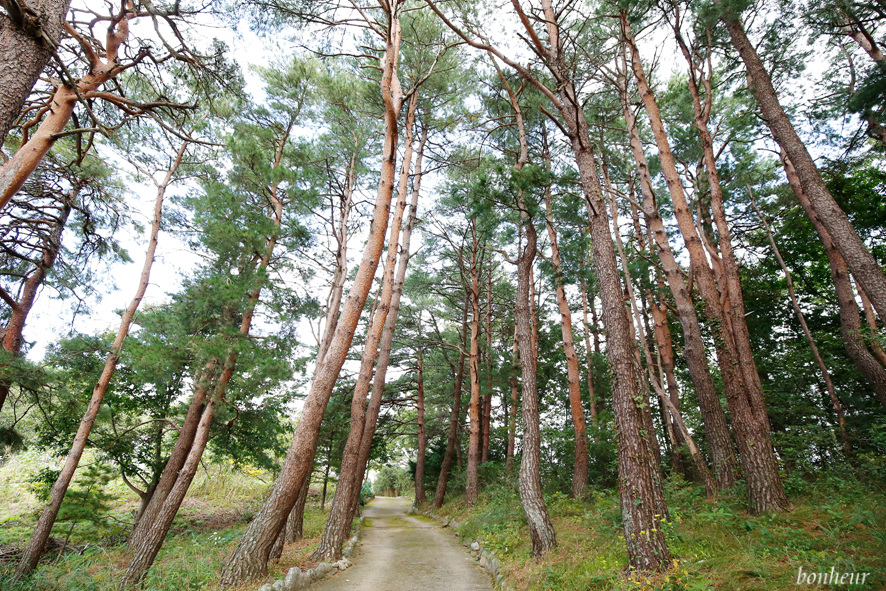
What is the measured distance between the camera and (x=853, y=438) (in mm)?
8211

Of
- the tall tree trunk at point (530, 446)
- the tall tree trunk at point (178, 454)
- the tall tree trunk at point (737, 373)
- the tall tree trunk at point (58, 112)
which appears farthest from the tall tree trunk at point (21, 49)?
the tall tree trunk at point (737, 373)

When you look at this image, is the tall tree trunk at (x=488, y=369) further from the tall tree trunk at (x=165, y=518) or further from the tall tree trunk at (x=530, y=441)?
the tall tree trunk at (x=165, y=518)

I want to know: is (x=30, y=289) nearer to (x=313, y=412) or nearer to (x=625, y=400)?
(x=313, y=412)

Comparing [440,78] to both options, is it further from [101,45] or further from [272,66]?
[101,45]

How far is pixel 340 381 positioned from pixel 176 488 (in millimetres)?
6662

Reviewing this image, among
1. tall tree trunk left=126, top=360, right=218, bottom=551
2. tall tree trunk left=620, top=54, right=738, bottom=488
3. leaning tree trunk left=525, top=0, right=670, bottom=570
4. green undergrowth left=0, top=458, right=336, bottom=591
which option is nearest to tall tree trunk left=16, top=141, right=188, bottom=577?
green undergrowth left=0, top=458, right=336, bottom=591

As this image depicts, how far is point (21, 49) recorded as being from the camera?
3.02m

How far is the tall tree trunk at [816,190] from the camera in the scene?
176 inches

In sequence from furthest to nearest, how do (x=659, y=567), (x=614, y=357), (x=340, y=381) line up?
(x=340, y=381)
(x=614, y=357)
(x=659, y=567)

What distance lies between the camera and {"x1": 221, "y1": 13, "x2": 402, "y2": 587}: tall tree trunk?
4.44 metres

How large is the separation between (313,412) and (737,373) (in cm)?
657

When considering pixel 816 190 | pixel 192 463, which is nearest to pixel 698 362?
pixel 816 190

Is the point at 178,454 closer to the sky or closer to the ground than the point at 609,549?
closer to the sky

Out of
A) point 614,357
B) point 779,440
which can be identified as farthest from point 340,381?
point 779,440
